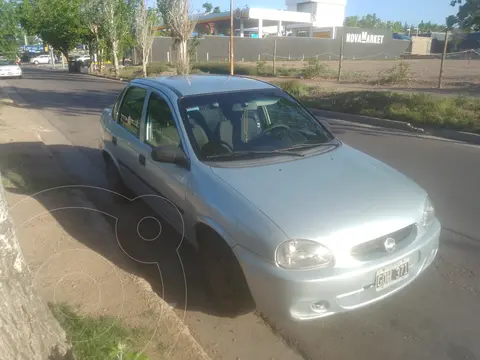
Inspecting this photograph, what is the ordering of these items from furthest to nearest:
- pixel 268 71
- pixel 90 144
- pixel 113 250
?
pixel 268 71 → pixel 90 144 → pixel 113 250

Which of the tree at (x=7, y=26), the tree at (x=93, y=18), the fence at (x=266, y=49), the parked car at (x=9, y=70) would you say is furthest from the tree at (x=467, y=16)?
the fence at (x=266, y=49)

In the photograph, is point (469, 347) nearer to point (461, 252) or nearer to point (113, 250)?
point (461, 252)

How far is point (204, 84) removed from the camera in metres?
4.45

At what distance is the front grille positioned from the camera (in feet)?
9.22

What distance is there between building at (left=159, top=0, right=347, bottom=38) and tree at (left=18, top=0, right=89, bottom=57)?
1083 inches

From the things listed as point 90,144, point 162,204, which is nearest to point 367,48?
point 90,144

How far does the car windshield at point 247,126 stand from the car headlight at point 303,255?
111 cm

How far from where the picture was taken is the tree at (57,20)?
38031mm

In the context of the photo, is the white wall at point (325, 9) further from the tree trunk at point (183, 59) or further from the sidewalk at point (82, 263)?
the sidewalk at point (82, 263)

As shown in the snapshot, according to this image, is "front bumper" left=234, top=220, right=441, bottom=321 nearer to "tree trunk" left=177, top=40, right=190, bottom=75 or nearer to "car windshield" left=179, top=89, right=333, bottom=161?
→ "car windshield" left=179, top=89, right=333, bottom=161

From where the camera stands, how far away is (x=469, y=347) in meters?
2.95

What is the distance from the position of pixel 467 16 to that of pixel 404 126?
2767 millimetres

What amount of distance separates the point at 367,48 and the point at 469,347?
63154mm

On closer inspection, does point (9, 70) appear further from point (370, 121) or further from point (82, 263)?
point (82, 263)
